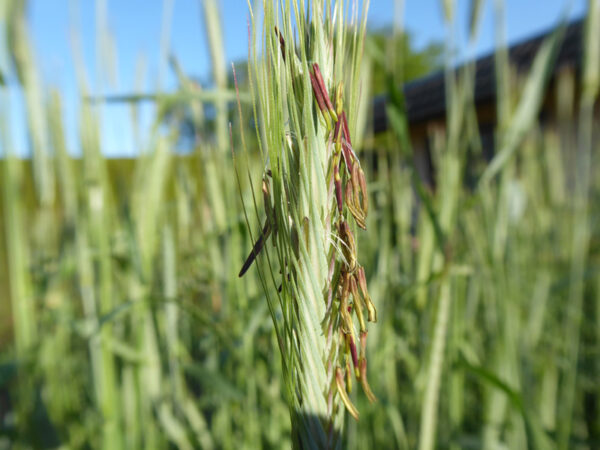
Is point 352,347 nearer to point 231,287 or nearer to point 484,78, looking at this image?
point 231,287

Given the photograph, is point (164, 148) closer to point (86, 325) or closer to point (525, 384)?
point (86, 325)

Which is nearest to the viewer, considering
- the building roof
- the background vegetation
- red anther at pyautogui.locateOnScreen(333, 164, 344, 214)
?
red anther at pyautogui.locateOnScreen(333, 164, 344, 214)

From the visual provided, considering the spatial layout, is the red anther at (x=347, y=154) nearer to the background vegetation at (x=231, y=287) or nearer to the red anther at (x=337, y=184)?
the red anther at (x=337, y=184)

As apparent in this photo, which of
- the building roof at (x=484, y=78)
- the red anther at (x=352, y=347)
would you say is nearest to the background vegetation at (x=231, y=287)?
the red anther at (x=352, y=347)

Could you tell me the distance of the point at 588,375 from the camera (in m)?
1.03

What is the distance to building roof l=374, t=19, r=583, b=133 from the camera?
13.9ft

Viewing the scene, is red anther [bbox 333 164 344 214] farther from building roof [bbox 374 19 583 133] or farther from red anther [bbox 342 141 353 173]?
building roof [bbox 374 19 583 133]

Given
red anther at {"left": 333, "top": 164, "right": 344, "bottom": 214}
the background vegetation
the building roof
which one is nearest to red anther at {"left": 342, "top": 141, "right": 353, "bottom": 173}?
red anther at {"left": 333, "top": 164, "right": 344, "bottom": 214}

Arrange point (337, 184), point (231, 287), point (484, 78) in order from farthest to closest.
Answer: point (484, 78) < point (231, 287) < point (337, 184)

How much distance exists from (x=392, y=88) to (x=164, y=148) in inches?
11.3

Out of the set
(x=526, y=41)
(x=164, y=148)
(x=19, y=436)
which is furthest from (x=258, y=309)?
(x=526, y=41)

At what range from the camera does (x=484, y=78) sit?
4.71m

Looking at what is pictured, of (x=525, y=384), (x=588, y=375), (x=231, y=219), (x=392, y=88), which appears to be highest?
(x=392, y=88)

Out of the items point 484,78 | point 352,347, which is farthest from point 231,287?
point 484,78
